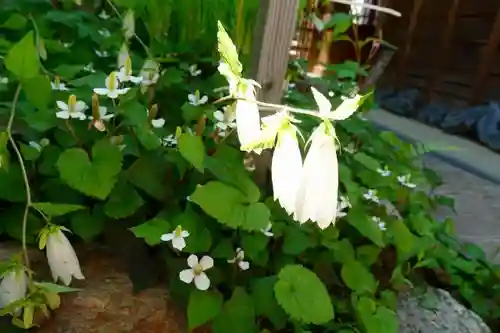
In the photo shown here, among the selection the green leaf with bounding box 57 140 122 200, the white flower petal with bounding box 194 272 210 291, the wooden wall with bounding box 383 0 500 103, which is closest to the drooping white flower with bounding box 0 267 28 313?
the green leaf with bounding box 57 140 122 200

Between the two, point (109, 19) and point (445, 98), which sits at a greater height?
point (109, 19)

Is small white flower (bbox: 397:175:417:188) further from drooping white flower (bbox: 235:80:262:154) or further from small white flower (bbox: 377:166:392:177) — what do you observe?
drooping white flower (bbox: 235:80:262:154)

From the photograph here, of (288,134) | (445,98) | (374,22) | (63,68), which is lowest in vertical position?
(445,98)

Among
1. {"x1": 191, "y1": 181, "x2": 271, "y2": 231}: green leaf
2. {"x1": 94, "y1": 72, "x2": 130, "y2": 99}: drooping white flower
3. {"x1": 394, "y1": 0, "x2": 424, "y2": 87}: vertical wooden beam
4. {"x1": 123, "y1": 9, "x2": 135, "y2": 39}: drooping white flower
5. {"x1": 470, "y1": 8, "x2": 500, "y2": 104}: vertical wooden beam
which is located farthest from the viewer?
{"x1": 394, "y1": 0, "x2": 424, "y2": 87}: vertical wooden beam

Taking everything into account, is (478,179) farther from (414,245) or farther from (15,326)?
(15,326)

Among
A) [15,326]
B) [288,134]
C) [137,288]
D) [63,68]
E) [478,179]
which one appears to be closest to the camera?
[288,134]

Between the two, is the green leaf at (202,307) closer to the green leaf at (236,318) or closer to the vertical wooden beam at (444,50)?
the green leaf at (236,318)

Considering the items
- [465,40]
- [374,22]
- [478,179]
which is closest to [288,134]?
[478,179]
